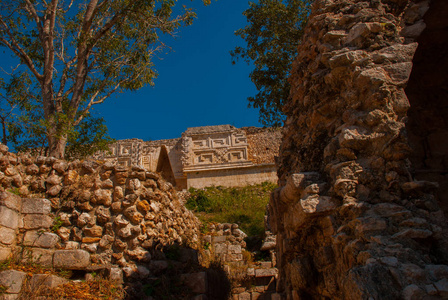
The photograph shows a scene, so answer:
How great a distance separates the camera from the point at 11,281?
406 cm

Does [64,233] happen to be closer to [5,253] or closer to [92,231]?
[92,231]

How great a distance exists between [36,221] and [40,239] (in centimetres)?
27

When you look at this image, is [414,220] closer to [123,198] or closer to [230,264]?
[123,198]

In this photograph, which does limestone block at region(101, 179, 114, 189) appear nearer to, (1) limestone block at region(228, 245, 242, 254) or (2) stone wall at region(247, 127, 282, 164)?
(1) limestone block at region(228, 245, 242, 254)

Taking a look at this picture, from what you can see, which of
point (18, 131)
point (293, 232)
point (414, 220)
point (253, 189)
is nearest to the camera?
point (414, 220)

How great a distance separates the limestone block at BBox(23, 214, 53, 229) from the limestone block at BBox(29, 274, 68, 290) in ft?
2.64

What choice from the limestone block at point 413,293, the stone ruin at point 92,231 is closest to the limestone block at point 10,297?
the stone ruin at point 92,231

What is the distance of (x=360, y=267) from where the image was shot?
2.34m

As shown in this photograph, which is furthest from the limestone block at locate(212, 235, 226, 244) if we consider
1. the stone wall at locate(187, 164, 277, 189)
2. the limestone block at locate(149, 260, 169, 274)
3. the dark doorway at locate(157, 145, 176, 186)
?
the dark doorway at locate(157, 145, 176, 186)

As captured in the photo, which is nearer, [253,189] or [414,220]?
[414,220]

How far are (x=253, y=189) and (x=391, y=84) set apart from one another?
13.2 m

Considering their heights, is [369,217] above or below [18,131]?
below

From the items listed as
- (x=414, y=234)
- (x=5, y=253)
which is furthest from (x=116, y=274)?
(x=414, y=234)

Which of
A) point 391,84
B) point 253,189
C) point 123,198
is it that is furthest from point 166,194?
point 253,189
